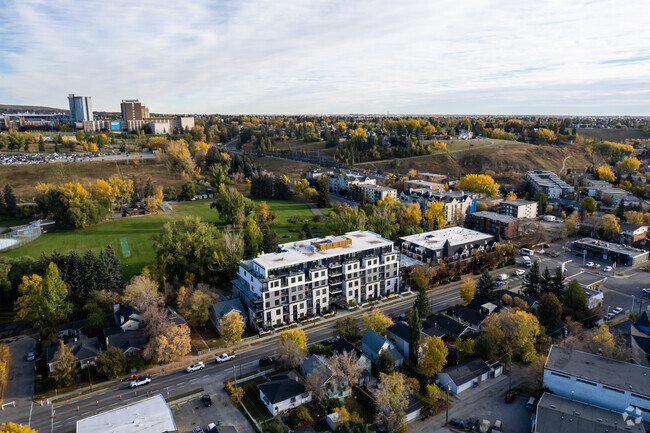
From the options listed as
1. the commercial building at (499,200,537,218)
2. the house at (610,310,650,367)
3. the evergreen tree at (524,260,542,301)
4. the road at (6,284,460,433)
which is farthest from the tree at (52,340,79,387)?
the commercial building at (499,200,537,218)

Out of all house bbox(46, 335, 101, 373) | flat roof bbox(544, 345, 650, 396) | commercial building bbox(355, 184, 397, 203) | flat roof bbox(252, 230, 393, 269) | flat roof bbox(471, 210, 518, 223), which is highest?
commercial building bbox(355, 184, 397, 203)

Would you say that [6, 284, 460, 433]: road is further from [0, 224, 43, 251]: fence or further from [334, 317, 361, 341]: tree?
[0, 224, 43, 251]: fence

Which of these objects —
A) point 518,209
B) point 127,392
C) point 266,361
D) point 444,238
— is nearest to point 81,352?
point 127,392

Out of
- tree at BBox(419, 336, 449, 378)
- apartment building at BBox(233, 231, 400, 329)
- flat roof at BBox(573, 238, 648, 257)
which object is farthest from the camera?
flat roof at BBox(573, 238, 648, 257)

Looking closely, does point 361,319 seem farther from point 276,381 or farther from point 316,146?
point 316,146

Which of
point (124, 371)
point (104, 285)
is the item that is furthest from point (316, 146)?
point (124, 371)
